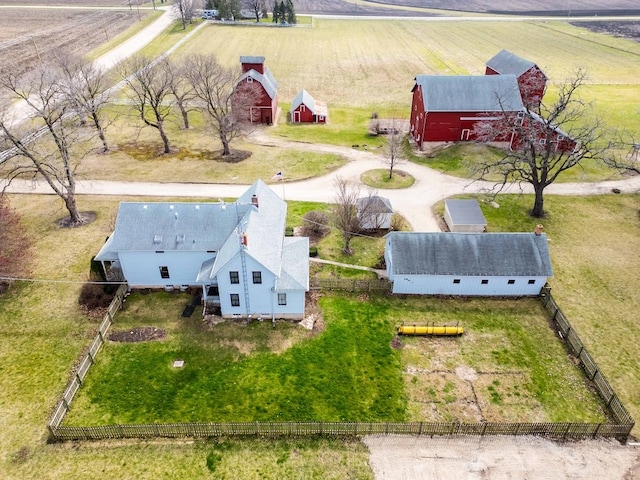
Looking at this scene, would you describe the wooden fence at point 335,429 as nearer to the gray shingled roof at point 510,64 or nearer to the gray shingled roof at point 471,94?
the gray shingled roof at point 471,94

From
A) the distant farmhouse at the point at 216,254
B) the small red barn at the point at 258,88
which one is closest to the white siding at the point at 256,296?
the distant farmhouse at the point at 216,254

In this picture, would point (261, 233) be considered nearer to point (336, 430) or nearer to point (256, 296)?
point (256, 296)

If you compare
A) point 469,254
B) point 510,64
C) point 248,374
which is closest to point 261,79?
point 510,64

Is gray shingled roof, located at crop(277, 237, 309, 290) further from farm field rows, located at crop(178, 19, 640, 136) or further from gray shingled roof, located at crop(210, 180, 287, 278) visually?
farm field rows, located at crop(178, 19, 640, 136)

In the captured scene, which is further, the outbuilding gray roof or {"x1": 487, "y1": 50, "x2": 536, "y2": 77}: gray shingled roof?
the outbuilding gray roof

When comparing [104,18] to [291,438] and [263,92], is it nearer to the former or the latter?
[263,92]

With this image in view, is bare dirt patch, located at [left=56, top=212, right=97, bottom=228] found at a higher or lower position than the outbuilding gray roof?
lower

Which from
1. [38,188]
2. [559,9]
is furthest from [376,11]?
[38,188]

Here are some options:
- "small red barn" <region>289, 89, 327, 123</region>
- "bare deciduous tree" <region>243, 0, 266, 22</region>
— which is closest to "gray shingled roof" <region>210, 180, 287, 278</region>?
"small red barn" <region>289, 89, 327, 123</region>
